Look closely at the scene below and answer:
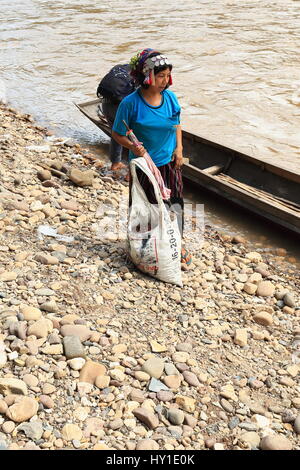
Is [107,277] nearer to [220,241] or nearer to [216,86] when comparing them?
[220,241]

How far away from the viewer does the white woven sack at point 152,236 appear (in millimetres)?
4285

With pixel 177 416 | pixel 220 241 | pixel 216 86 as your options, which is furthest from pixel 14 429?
pixel 216 86

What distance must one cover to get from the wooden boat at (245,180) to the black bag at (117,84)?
51.1 inches

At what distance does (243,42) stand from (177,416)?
16052 millimetres

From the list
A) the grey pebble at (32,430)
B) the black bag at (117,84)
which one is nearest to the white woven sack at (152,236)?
the grey pebble at (32,430)

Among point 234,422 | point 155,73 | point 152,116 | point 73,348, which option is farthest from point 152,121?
point 234,422

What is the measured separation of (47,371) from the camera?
10.7 feet

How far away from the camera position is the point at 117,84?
268 inches

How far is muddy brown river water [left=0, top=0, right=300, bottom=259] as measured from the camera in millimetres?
9984

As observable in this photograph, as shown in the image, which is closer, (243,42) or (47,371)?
(47,371)

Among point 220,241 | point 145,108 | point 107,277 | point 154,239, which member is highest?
point 145,108

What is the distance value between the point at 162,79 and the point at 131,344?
1.98m

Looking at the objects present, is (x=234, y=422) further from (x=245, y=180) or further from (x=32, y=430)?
(x=245, y=180)

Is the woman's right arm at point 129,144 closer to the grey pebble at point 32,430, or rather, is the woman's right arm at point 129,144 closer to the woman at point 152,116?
the woman at point 152,116
